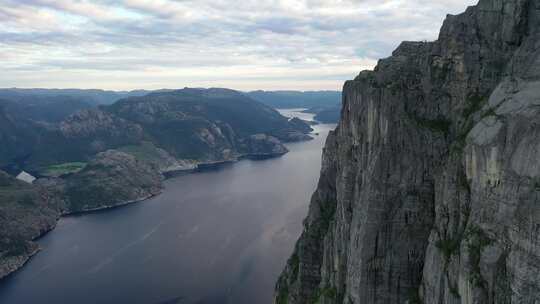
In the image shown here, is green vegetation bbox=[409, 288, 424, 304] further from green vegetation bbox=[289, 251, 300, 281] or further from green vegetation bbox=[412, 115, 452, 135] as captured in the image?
green vegetation bbox=[289, 251, 300, 281]

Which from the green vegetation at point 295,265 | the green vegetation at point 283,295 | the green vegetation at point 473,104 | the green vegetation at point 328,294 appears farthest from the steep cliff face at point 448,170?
the green vegetation at point 295,265

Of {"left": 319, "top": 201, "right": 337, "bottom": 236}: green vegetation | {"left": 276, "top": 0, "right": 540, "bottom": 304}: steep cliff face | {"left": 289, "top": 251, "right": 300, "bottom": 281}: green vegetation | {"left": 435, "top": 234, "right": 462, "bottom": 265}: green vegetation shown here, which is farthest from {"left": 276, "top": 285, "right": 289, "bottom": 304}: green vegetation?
{"left": 435, "top": 234, "right": 462, "bottom": 265}: green vegetation

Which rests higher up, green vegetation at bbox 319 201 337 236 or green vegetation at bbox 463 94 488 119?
green vegetation at bbox 463 94 488 119

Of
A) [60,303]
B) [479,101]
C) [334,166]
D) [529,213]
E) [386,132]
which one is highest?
[479,101]

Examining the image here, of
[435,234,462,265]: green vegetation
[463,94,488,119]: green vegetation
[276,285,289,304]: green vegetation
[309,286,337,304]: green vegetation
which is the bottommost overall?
[276,285,289,304]: green vegetation

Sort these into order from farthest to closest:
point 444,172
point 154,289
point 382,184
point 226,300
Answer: point 154,289 → point 226,300 → point 382,184 → point 444,172

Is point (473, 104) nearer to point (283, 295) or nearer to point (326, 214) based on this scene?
point (326, 214)

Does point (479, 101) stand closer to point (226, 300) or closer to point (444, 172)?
point (444, 172)

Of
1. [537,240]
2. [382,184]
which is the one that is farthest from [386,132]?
[537,240]

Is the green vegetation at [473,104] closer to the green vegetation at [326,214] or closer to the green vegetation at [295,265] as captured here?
the green vegetation at [326,214]
